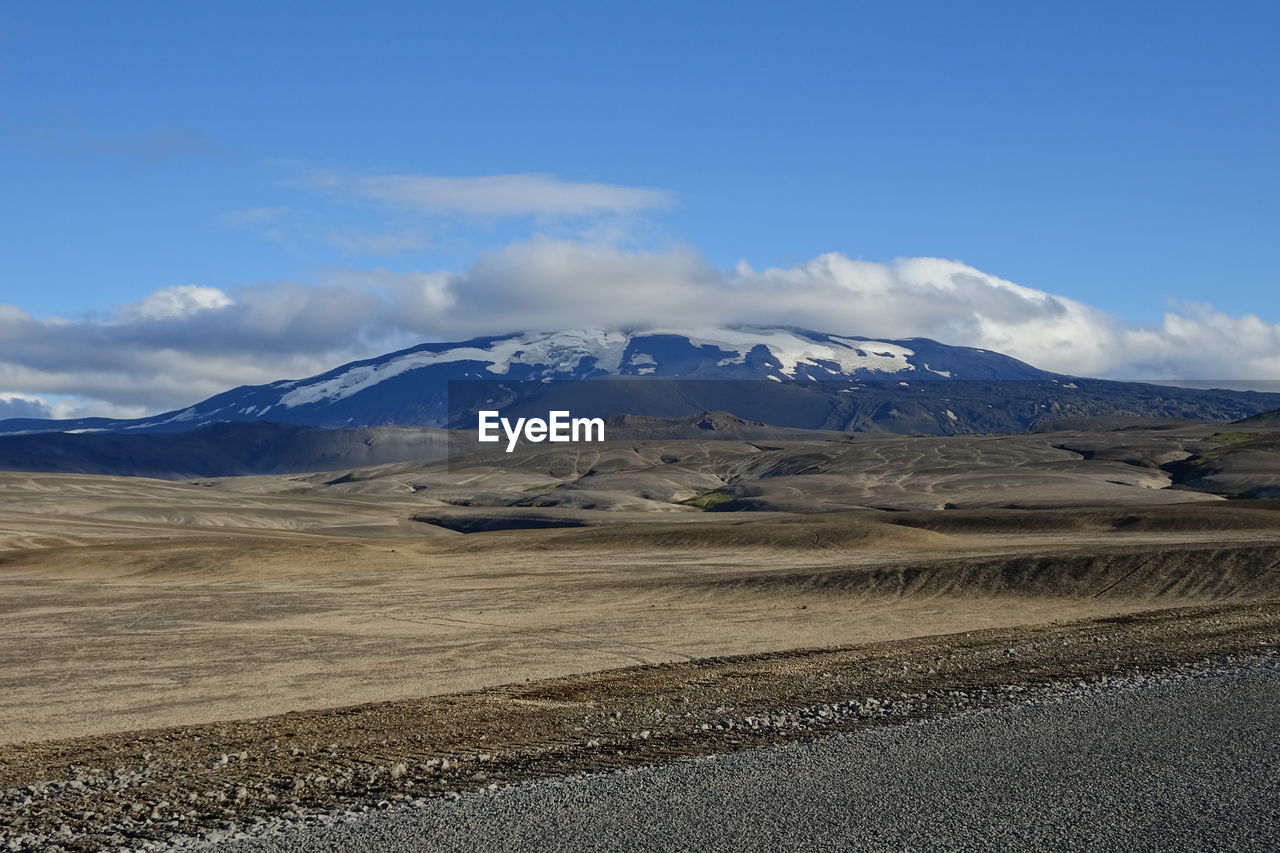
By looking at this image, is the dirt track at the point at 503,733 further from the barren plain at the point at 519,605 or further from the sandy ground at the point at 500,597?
the sandy ground at the point at 500,597

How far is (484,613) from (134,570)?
23.3 meters

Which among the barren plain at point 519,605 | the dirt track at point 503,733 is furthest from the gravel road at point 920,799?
the barren plain at point 519,605

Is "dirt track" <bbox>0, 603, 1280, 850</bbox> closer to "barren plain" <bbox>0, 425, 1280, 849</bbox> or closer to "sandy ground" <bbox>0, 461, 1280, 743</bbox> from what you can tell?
"barren plain" <bbox>0, 425, 1280, 849</bbox>

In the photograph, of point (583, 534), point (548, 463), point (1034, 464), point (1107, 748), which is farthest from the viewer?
point (548, 463)

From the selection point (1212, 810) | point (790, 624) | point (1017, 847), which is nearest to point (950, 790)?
point (1017, 847)

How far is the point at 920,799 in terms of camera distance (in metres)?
13.3

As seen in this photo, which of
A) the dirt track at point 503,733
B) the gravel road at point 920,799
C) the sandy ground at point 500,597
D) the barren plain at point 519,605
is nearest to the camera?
the gravel road at point 920,799

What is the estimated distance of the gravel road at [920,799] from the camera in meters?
12.3

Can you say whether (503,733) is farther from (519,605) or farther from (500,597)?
(500,597)

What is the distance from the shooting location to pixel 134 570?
56.8m

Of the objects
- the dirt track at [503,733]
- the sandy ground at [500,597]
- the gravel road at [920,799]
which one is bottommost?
the sandy ground at [500,597]

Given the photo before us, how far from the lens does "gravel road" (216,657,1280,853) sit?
12.3 meters

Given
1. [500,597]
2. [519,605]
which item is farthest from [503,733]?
[500,597]

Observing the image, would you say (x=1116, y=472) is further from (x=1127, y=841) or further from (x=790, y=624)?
(x=1127, y=841)
